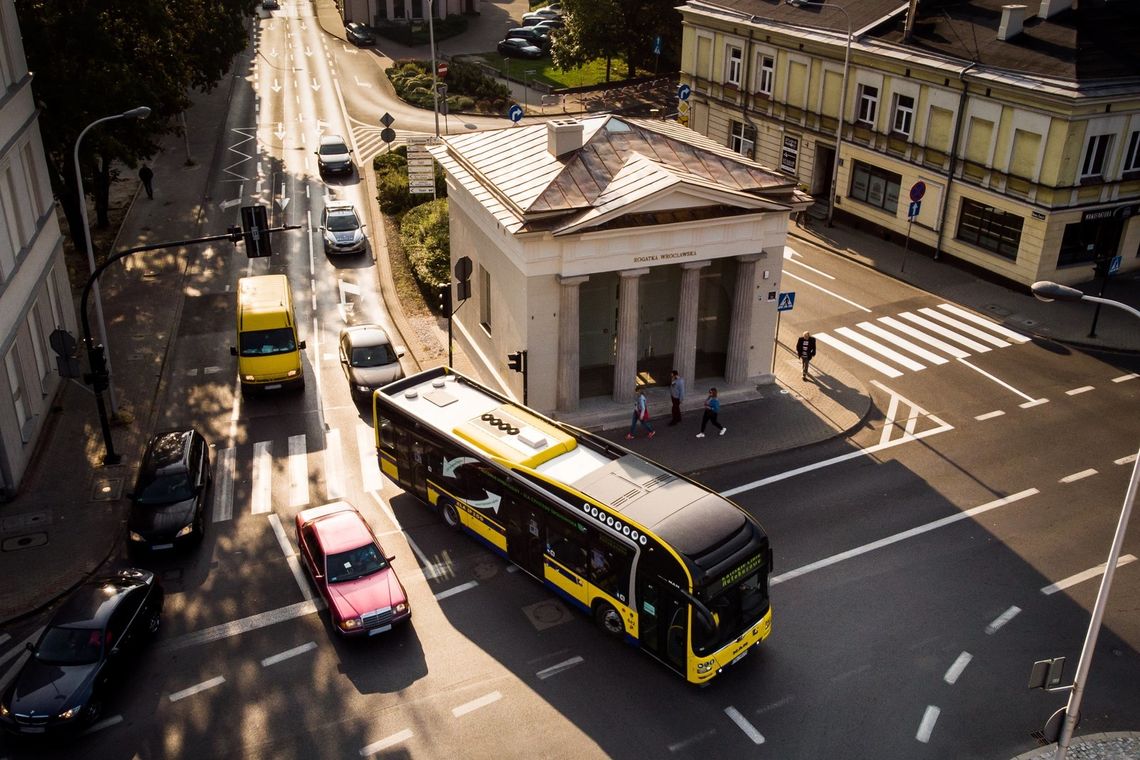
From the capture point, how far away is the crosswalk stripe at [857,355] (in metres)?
35.3

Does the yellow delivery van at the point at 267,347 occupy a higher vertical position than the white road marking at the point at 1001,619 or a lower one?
higher

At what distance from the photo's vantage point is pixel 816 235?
160 feet

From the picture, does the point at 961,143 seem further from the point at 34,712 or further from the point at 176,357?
the point at 34,712

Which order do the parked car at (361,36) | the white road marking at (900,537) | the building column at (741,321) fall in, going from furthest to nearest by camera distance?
the parked car at (361,36), the building column at (741,321), the white road marking at (900,537)

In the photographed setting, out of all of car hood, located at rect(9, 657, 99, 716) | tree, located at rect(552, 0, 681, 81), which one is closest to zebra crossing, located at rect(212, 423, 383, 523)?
car hood, located at rect(9, 657, 99, 716)

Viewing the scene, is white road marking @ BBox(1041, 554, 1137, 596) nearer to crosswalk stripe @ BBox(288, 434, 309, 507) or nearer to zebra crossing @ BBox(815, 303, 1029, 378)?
zebra crossing @ BBox(815, 303, 1029, 378)

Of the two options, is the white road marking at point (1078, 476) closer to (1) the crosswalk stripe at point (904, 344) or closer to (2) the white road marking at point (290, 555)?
(1) the crosswalk stripe at point (904, 344)

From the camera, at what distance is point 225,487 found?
27922 millimetres

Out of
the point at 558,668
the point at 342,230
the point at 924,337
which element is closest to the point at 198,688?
the point at 558,668

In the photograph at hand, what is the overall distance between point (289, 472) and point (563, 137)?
43.6ft

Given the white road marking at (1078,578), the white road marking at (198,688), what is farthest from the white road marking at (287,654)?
the white road marking at (1078,578)

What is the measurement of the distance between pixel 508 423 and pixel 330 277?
69.8 ft

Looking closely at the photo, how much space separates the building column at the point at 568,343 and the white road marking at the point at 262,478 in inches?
357

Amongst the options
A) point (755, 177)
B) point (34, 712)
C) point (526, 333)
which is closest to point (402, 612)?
point (34, 712)
